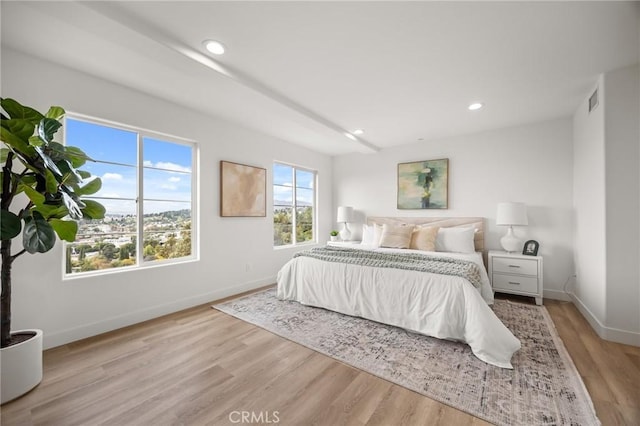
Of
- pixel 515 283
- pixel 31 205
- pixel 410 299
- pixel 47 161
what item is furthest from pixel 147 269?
pixel 515 283

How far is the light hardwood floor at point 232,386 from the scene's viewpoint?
4.99ft

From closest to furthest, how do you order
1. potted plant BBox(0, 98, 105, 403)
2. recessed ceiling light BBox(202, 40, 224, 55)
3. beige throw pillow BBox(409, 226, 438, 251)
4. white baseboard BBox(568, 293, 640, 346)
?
potted plant BBox(0, 98, 105, 403), recessed ceiling light BBox(202, 40, 224, 55), white baseboard BBox(568, 293, 640, 346), beige throw pillow BBox(409, 226, 438, 251)

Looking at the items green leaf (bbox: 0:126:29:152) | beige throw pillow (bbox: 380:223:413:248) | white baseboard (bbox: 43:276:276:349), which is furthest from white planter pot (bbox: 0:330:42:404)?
beige throw pillow (bbox: 380:223:413:248)

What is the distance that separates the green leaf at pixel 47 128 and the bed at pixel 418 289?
254 centimetres

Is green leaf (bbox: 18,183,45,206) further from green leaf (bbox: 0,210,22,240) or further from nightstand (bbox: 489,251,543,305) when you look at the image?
nightstand (bbox: 489,251,543,305)

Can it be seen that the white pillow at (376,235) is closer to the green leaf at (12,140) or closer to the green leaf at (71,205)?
the green leaf at (71,205)

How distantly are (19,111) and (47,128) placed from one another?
17 cm

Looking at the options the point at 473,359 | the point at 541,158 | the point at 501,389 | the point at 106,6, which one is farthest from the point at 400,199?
the point at 106,6

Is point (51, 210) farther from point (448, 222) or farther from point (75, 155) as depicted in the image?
point (448, 222)

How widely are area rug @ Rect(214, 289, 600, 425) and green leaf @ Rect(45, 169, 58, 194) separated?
1986 mm

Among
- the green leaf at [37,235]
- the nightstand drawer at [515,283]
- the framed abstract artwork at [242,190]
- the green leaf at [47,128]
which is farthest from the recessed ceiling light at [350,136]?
the green leaf at [37,235]

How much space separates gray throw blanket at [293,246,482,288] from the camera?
2.47 meters

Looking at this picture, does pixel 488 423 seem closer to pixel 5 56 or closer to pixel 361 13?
pixel 361 13

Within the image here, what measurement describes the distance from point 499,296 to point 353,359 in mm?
2745
